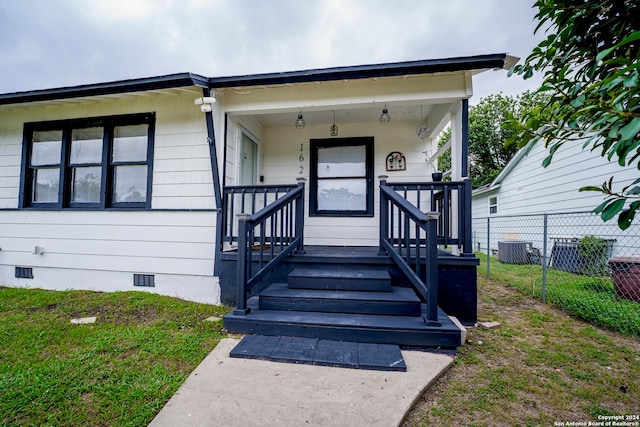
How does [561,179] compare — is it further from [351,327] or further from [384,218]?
[351,327]

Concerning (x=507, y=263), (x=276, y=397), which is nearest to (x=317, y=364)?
(x=276, y=397)

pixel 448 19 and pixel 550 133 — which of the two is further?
pixel 448 19

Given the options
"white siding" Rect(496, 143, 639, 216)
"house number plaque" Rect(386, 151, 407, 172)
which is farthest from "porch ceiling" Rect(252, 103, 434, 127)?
"white siding" Rect(496, 143, 639, 216)

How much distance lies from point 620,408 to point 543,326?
145 centimetres

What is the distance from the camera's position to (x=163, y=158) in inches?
151

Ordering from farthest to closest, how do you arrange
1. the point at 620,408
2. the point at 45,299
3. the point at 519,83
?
the point at 519,83 < the point at 45,299 < the point at 620,408

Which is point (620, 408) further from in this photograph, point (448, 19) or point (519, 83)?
point (519, 83)

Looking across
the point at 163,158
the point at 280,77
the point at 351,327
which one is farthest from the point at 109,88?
the point at 351,327

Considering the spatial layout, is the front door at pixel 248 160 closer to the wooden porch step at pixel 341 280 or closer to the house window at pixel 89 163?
the house window at pixel 89 163

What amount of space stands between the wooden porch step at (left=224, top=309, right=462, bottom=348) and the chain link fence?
7.25ft

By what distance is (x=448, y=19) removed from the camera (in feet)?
27.2

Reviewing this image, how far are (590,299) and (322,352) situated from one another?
377cm

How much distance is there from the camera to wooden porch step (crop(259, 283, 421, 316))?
260cm

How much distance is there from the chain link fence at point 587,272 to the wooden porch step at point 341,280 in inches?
96.3
